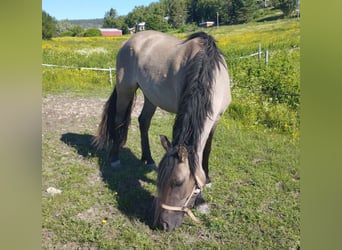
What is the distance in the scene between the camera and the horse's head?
4.90 feet

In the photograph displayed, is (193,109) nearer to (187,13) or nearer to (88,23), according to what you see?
(187,13)

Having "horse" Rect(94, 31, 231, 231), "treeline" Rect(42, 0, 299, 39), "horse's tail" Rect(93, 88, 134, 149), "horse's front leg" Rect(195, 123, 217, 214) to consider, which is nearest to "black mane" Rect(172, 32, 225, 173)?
"horse" Rect(94, 31, 231, 231)

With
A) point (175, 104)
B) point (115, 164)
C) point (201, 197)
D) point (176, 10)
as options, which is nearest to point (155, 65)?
point (175, 104)

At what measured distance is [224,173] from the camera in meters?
2.06

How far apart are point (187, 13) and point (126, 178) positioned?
1137 mm

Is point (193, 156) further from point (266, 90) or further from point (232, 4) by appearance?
point (232, 4)

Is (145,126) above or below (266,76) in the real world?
below

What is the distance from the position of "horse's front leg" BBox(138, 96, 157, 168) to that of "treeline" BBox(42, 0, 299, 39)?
78cm

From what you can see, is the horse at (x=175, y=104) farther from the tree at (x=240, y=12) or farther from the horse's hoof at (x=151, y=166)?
the tree at (x=240, y=12)

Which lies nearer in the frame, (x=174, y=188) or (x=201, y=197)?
(x=174, y=188)

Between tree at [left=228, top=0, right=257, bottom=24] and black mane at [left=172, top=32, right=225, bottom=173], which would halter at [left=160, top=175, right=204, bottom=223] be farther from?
tree at [left=228, top=0, right=257, bottom=24]

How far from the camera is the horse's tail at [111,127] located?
2.39 meters
